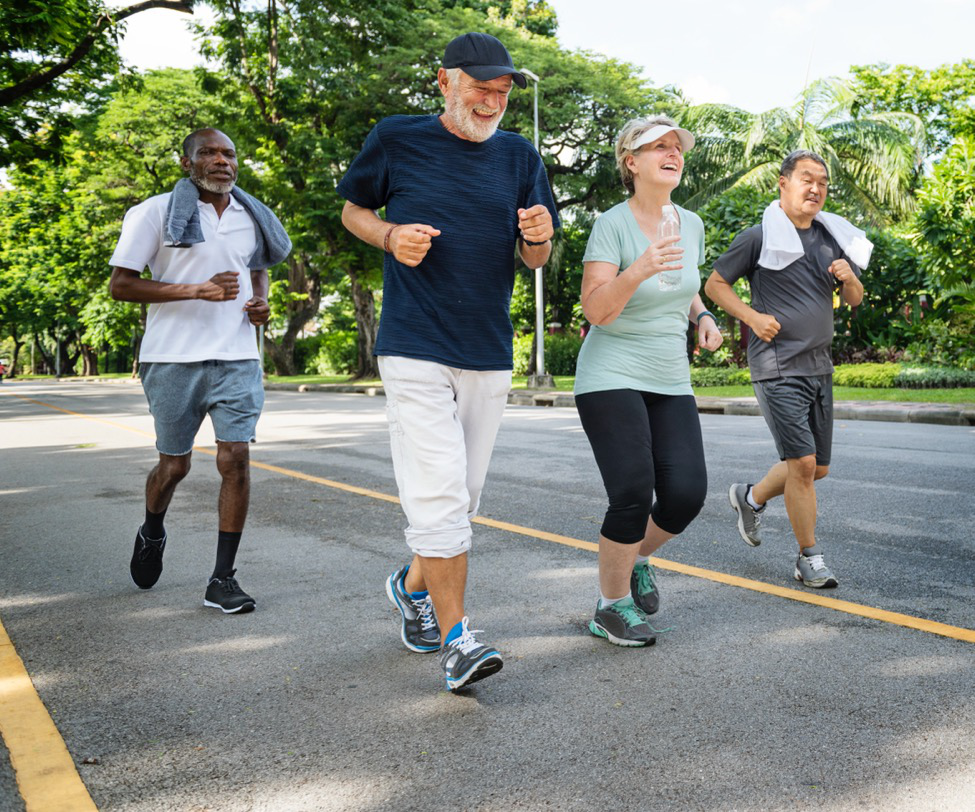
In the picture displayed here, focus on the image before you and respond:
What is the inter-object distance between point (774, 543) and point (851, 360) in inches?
815

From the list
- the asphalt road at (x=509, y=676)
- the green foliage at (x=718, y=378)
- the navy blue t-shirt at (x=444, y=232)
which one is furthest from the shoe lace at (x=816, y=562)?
the green foliage at (x=718, y=378)

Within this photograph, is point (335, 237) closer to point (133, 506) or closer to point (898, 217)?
point (898, 217)

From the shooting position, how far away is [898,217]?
3212 centimetres

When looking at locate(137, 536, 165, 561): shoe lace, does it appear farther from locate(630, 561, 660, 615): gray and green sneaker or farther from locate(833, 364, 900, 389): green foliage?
locate(833, 364, 900, 389): green foliage

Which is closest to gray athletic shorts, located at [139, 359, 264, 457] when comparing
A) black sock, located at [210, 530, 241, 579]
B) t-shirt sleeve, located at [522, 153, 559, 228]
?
black sock, located at [210, 530, 241, 579]

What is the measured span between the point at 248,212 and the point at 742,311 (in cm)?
237

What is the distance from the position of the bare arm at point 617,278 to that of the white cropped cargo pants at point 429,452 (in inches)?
22.5

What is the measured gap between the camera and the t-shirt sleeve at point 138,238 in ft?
14.9

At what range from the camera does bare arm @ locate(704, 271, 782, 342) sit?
4855 mm

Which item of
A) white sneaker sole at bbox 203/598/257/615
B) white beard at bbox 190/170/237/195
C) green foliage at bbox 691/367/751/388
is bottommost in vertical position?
green foliage at bbox 691/367/751/388

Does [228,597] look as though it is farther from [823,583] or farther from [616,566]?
[823,583]

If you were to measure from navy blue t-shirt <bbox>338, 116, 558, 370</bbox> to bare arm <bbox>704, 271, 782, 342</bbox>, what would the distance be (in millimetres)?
1497

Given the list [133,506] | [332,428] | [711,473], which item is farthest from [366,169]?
[332,428]

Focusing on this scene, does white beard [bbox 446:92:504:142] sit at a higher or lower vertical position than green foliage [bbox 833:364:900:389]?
higher
